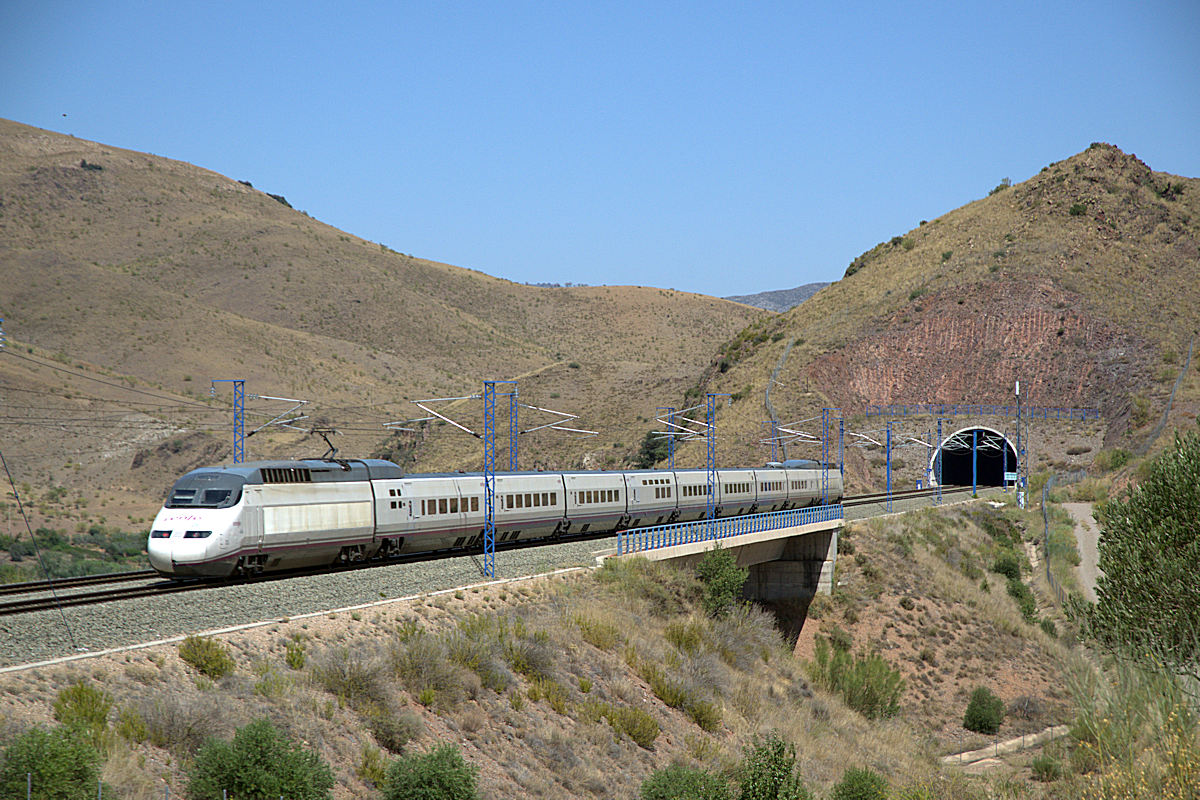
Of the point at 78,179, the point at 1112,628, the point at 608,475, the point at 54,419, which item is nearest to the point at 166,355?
the point at 54,419

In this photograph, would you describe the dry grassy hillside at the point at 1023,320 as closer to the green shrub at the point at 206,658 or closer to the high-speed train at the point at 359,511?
the high-speed train at the point at 359,511

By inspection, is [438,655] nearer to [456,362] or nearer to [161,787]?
[161,787]

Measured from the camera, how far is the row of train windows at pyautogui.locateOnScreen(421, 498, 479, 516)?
3066cm

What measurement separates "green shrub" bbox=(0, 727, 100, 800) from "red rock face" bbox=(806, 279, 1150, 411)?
274 feet

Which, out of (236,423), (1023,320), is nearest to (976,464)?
(1023,320)

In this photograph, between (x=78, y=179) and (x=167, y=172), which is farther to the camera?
(x=167, y=172)

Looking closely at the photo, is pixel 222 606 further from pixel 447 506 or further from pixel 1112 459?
pixel 1112 459

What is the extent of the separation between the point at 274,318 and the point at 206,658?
126 metres

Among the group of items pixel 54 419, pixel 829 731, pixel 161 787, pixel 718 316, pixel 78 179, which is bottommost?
pixel 829 731

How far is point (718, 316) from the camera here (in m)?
178

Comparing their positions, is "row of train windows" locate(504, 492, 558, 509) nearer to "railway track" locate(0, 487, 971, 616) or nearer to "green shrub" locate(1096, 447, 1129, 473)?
"railway track" locate(0, 487, 971, 616)

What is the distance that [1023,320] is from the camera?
317 feet

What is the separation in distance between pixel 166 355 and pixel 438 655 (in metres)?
97.6

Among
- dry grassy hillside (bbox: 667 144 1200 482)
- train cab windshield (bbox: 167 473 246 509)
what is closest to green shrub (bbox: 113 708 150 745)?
train cab windshield (bbox: 167 473 246 509)
